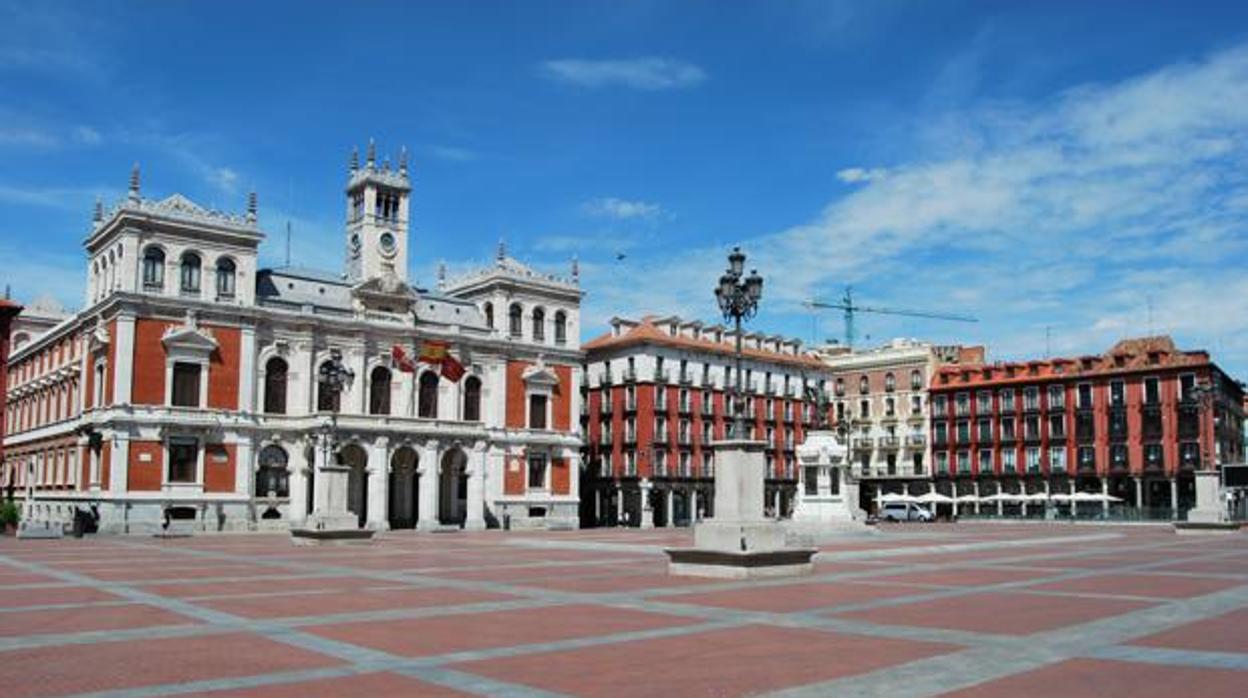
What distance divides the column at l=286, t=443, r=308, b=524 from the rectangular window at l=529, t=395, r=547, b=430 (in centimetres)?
1764

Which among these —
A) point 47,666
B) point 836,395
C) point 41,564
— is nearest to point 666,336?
point 836,395

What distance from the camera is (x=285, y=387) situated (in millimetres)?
66938

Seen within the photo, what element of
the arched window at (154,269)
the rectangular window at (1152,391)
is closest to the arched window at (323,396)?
the arched window at (154,269)

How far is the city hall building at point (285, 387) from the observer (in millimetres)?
60812

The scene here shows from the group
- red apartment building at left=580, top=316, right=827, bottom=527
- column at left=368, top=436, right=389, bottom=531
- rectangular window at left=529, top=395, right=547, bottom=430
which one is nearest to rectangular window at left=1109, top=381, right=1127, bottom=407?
red apartment building at left=580, top=316, right=827, bottom=527

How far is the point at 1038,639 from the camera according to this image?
49.9ft

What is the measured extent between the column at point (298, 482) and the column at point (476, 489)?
35.6 feet

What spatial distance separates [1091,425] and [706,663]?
94515 mm

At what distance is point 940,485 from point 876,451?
7.81 m

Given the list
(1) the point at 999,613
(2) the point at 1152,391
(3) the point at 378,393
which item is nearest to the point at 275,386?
(3) the point at 378,393

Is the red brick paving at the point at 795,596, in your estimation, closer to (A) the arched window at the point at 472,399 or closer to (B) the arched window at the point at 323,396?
(B) the arched window at the point at 323,396

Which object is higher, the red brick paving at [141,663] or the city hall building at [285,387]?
the city hall building at [285,387]

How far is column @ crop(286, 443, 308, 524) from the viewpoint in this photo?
64.9m

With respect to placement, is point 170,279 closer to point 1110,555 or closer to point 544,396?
point 544,396
